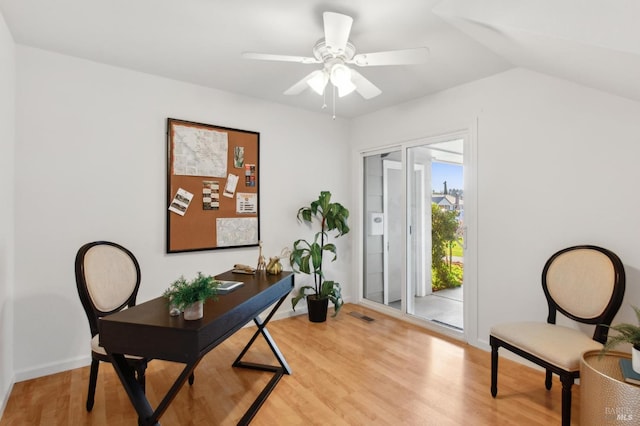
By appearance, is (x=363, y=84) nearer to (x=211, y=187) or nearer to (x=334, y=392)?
(x=211, y=187)

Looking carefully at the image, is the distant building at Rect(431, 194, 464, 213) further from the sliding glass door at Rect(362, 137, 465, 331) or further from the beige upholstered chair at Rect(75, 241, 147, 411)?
the beige upholstered chair at Rect(75, 241, 147, 411)

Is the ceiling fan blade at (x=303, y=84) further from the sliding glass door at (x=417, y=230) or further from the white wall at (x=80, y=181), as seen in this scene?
the sliding glass door at (x=417, y=230)

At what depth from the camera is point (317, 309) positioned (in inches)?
145

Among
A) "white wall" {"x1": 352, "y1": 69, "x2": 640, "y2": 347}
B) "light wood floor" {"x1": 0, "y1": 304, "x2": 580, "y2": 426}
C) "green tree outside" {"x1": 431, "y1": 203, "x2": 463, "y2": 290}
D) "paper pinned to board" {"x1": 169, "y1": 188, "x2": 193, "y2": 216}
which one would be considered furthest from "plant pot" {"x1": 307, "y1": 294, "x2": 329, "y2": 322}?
"paper pinned to board" {"x1": 169, "y1": 188, "x2": 193, "y2": 216}

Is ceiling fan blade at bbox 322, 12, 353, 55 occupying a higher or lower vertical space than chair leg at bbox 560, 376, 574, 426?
higher

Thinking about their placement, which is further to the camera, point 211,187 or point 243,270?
point 211,187

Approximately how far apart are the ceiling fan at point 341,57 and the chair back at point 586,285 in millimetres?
1727

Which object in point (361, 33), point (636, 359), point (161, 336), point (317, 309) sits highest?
point (361, 33)

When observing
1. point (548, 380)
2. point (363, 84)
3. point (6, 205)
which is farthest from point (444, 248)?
point (6, 205)

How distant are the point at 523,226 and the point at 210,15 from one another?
283 cm

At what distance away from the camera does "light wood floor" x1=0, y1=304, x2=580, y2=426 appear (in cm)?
200

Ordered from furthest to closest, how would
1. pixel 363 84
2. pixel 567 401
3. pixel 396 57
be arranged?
pixel 363 84, pixel 396 57, pixel 567 401

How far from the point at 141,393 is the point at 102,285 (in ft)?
2.94

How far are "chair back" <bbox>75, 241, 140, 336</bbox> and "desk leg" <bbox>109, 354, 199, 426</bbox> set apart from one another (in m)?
0.60
